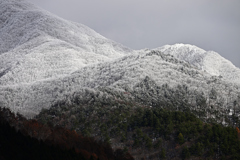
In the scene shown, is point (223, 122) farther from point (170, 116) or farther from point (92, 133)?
point (92, 133)

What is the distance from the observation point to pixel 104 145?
10219cm

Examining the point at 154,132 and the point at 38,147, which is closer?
the point at 38,147

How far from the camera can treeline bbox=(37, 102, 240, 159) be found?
10775 centimetres

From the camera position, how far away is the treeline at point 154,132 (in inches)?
4242

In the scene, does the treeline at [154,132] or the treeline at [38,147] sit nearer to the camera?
the treeline at [38,147]

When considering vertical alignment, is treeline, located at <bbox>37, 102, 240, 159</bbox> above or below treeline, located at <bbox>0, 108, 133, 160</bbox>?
above

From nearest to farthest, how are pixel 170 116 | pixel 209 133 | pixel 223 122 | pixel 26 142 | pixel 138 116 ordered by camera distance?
pixel 26 142 → pixel 209 133 → pixel 170 116 → pixel 138 116 → pixel 223 122

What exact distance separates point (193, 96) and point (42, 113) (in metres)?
88.8

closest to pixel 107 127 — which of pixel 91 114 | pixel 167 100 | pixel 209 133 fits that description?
pixel 91 114

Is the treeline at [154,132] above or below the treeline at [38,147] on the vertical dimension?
above

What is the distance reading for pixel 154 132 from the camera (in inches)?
4924

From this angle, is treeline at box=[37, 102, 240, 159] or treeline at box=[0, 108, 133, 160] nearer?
treeline at box=[0, 108, 133, 160]

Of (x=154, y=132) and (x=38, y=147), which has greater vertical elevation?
(x=154, y=132)

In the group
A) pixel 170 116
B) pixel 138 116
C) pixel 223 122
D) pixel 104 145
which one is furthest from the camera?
pixel 223 122
